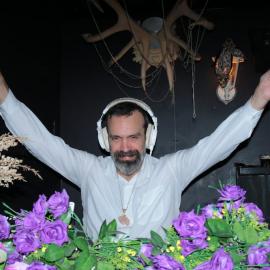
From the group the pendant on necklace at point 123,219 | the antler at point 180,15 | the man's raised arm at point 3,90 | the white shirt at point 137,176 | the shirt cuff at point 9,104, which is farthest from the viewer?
the antler at point 180,15

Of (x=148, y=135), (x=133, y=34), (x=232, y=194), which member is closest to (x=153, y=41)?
(x=133, y=34)

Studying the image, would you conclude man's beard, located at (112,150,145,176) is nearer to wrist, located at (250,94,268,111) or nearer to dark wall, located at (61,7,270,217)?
wrist, located at (250,94,268,111)

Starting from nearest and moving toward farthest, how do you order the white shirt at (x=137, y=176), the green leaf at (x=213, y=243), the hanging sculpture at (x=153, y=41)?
1. the green leaf at (x=213, y=243)
2. the white shirt at (x=137, y=176)
3. the hanging sculpture at (x=153, y=41)

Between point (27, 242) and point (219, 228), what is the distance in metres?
0.48

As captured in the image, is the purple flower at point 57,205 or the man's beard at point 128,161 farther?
the man's beard at point 128,161

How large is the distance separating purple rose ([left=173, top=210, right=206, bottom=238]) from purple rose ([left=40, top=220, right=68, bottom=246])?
10.9 inches

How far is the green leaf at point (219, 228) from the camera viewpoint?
1050 mm

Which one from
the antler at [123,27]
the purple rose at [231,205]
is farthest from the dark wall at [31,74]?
the purple rose at [231,205]

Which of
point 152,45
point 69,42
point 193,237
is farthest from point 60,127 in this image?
point 193,237

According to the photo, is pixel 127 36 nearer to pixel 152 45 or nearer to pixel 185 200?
pixel 152 45

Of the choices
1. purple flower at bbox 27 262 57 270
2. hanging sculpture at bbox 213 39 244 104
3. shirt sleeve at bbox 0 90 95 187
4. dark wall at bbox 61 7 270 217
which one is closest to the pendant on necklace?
shirt sleeve at bbox 0 90 95 187

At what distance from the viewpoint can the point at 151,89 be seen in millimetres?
4008

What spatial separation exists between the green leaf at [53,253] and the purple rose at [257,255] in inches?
17.8

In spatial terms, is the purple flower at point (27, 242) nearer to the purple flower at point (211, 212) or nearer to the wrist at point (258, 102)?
the purple flower at point (211, 212)
